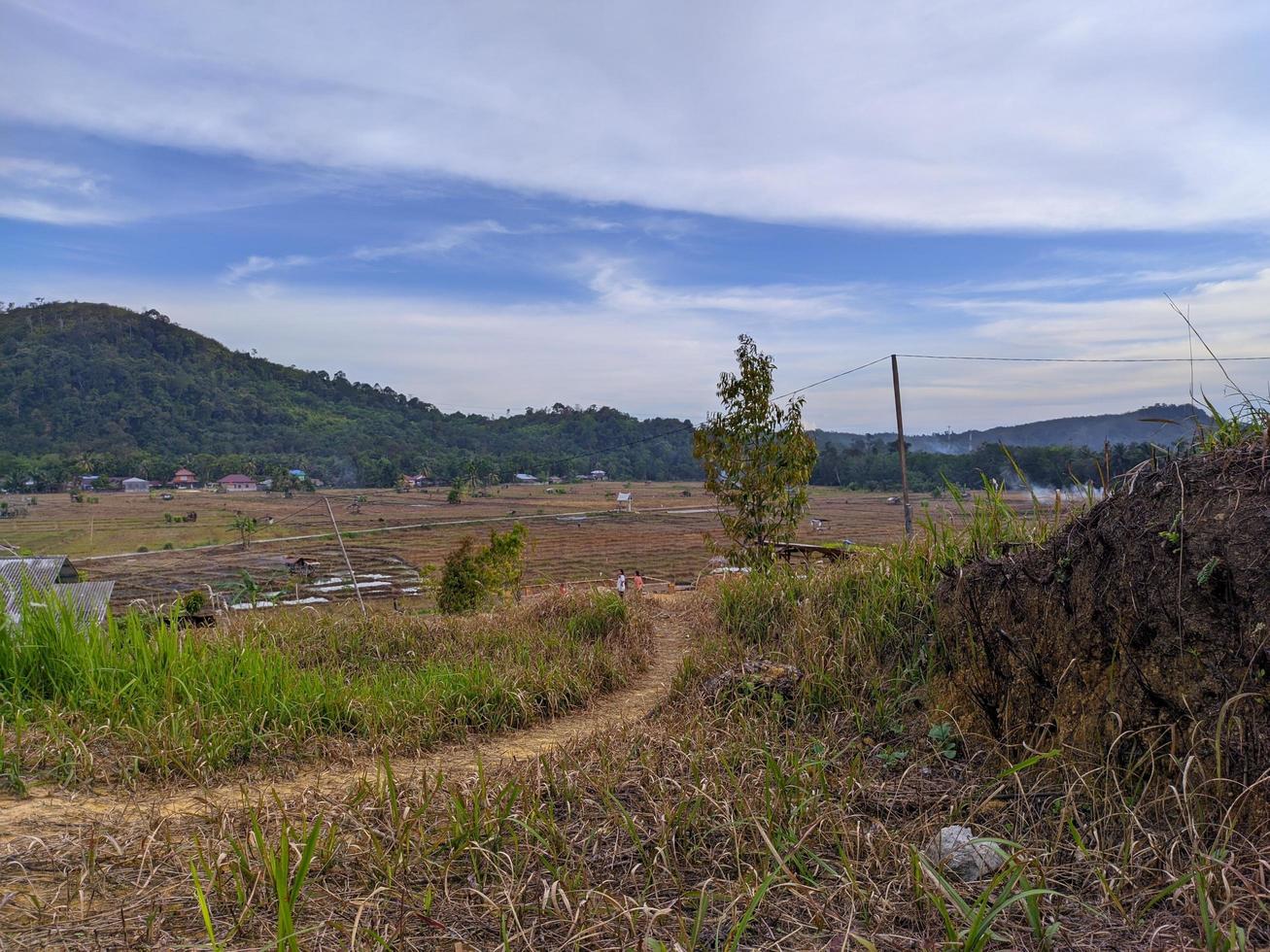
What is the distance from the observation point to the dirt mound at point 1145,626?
2865 mm

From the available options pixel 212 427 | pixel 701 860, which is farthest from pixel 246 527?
pixel 701 860

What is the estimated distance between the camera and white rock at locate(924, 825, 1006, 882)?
8.43 ft

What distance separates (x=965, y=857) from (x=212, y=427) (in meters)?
125

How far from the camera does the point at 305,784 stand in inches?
157

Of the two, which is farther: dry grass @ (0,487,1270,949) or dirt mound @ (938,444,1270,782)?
dirt mound @ (938,444,1270,782)

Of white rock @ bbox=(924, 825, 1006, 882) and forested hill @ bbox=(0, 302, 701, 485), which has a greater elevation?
forested hill @ bbox=(0, 302, 701, 485)

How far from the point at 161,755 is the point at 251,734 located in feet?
1.48

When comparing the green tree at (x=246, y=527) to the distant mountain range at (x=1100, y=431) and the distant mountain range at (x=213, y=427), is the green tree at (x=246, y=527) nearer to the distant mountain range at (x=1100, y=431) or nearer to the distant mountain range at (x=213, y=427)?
the distant mountain range at (x=213, y=427)

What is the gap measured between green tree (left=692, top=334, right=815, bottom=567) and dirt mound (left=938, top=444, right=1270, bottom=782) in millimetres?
7677

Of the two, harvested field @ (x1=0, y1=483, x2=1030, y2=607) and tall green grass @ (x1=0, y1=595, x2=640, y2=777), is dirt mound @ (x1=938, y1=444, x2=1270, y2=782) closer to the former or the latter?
tall green grass @ (x1=0, y1=595, x2=640, y2=777)

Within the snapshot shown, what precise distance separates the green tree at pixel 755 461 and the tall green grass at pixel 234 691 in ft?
18.2

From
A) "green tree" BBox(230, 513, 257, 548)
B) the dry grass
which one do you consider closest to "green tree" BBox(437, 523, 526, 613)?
the dry grass

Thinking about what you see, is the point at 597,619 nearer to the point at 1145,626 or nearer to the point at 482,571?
the point at 1145,626

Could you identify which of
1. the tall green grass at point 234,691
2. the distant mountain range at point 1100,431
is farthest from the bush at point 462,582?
the tall green grass at point 234,691
